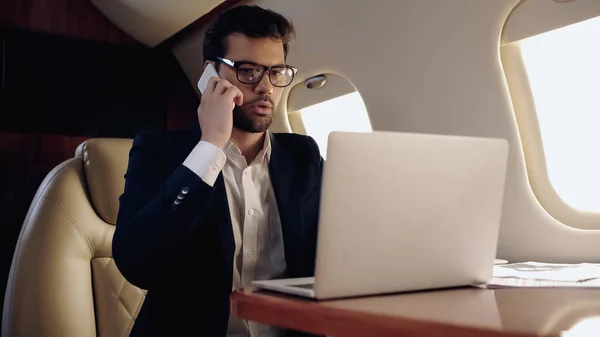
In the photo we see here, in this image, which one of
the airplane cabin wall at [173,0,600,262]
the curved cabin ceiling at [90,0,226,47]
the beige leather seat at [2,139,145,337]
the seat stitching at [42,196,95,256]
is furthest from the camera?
the curved cabin ceiling at [90,0,226,47]

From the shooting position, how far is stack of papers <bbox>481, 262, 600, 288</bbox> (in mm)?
1149

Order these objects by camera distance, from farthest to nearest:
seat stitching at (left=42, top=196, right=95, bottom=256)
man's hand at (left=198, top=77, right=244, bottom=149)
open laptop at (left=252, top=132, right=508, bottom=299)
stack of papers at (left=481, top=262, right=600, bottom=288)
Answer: seat stitching at (left=42, top=196, right=95, bottom=256) → man's hand at (left=198, top=77, right=244, bottom=149) → stack of papers at (left=481, top=262, right=600, bottom=288) → open laptop at (left=252, top=132, right=508, bottom=299)

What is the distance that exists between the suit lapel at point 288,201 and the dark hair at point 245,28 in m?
0.27

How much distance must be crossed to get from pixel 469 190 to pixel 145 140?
760 millimetres

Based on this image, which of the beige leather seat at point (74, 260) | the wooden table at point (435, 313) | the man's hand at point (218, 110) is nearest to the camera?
the wooden table at point (435, 313)

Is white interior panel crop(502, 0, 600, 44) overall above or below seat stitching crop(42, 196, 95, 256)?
above

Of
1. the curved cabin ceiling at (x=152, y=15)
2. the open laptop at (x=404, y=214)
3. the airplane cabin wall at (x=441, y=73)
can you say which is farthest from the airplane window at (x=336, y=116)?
the open laptop at (x=404, y=214)

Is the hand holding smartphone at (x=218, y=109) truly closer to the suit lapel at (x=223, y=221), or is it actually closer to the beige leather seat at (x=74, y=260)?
the suit lapel at (x=223, y=221)

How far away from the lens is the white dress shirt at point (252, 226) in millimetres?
1385

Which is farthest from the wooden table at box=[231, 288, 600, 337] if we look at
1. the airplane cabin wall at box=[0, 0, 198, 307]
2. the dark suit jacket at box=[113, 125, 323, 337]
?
the airplane cabin wall at box=[0, 0, 198, 307]

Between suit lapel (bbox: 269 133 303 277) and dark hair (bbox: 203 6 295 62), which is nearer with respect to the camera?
suit lapel (bbox: 269 133 303 277)

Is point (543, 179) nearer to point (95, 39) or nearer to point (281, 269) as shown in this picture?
point (281, 269)

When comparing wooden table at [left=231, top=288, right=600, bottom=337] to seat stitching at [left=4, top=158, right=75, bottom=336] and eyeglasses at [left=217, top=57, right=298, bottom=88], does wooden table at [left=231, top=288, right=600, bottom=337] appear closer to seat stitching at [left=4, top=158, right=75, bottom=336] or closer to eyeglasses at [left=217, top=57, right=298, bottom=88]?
eyeglasses at [left=217, top=57, right=298, bottom=88]

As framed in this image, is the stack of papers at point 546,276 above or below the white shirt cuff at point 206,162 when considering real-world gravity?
below
